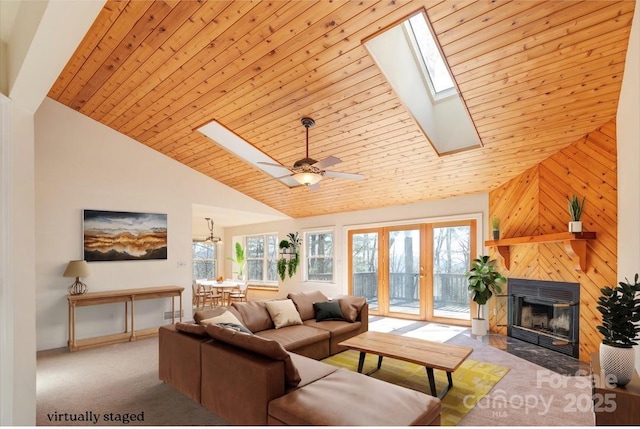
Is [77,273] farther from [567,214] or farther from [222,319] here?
[567,214]

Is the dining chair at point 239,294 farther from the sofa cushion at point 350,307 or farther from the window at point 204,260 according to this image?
the sofa cushion at point 350,307

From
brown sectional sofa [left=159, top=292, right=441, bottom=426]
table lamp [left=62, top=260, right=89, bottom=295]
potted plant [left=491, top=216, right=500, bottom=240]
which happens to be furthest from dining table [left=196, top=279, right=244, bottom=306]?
potted plant [left=491, top=216, right=500, bottom=240]

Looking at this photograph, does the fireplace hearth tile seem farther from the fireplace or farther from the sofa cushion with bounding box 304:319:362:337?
the sofa cushion with bounding box 304:319:362:337

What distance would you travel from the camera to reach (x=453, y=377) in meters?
3.76

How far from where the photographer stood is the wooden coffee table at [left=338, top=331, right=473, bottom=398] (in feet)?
10.4

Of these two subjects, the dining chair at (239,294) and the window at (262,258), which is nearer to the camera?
the dining chair at (239,294)

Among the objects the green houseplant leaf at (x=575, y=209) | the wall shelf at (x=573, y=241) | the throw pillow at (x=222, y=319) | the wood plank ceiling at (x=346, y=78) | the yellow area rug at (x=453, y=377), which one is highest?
the wood plank ceiling at (x=346, y=78)

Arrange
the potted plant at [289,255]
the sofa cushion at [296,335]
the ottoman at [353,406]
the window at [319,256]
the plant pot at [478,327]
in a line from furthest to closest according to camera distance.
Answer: the potted plant at [289,255] < the window at [319,256] < the plant pot at [478,327] < the sofa cushion at [296,335] < the ottoman at [353,406]

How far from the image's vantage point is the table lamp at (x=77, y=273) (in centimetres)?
508

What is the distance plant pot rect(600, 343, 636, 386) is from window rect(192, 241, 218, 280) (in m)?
9.82

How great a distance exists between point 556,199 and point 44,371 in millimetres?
6804

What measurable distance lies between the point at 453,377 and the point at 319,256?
16.5 ft

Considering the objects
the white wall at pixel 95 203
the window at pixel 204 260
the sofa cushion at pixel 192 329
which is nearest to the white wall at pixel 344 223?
the window at pixel 204 260

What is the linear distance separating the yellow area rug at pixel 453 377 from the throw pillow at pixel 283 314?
0.67 m
